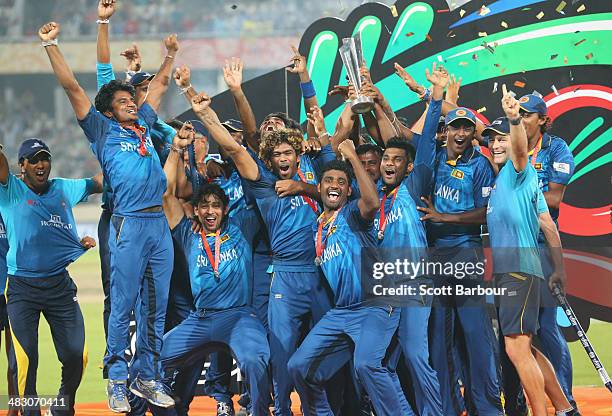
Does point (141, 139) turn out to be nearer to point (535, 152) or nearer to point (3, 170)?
point (3, 170)

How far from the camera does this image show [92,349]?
8.70 metres

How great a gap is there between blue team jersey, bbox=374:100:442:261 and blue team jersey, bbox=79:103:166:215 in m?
1.46

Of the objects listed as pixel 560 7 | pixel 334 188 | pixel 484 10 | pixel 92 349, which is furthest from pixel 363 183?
pixel 92 349

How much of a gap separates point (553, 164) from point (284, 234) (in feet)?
6.70

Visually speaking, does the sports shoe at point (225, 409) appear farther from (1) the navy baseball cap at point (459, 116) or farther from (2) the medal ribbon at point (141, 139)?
(1) the navy baseball cap at point (459, 116)

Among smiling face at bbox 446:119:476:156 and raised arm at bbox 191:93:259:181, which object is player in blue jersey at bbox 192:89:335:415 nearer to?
raised arm at bbox 191:93:259:181

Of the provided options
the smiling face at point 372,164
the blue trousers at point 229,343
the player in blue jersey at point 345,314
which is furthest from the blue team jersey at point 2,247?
the smiling face at point 372,164

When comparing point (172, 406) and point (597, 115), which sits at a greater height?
point (597, 115)

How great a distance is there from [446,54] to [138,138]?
314 cm

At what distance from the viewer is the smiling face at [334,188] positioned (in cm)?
619

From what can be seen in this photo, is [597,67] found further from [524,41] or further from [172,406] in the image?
[172,406]

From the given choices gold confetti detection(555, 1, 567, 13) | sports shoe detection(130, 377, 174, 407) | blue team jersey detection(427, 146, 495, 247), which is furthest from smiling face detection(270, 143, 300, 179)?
gold confetti detection(555, 1, 567, 13)

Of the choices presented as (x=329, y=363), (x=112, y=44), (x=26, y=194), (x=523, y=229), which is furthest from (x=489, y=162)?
(x=112, y=44)

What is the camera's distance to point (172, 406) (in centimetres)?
640
